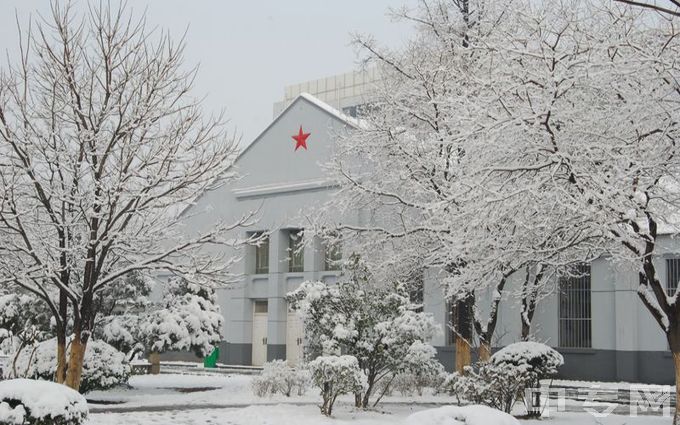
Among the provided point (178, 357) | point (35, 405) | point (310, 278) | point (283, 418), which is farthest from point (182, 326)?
point (178, 357)

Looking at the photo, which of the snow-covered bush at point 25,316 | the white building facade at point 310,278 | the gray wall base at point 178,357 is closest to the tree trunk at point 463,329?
the white building facade at point 310,278

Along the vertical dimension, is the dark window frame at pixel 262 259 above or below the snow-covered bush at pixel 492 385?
above

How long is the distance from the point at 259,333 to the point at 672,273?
58.1 feet

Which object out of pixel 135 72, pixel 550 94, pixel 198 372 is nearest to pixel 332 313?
pixel 135 72

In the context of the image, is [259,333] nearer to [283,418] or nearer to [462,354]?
[462,354]

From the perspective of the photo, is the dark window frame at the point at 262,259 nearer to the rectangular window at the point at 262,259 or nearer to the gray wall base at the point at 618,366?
the rectangular window at the point at 262,259

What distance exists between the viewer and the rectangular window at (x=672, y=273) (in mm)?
23953

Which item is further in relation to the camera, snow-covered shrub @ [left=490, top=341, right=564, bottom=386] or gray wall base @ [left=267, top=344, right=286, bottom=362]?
gray wall base @ [left=267, top=344, right=286, bottom=362]

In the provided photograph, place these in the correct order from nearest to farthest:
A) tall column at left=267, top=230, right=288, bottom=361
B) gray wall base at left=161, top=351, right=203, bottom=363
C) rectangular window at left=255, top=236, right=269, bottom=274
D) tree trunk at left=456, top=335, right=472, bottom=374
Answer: tree trunk at left=456, top=335, right=472, bottom=374 < tall column at left=267, top=230, right=288, bottom=361 < rectangular window at left=255, top=236, right=269, bottom=274 < gray wall base at left=161, top=351, right=203, bottom=363

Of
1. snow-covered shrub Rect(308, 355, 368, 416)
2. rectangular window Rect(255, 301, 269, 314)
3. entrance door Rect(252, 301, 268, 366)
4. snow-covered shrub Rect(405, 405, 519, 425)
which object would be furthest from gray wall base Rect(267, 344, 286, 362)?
snow-covered shrub Rect(405, 405, 519, 425)

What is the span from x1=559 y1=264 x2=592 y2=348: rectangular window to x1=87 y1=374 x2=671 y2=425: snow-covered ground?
6938 millimetres

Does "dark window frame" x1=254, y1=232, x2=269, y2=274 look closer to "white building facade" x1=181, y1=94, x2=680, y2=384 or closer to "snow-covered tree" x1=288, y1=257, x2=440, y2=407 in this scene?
"white building facade" x1=181, y1=94, x2=680, y2=384

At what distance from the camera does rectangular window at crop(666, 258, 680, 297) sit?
2395 centimetres

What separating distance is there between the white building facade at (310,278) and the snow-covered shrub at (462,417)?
56.1ft
